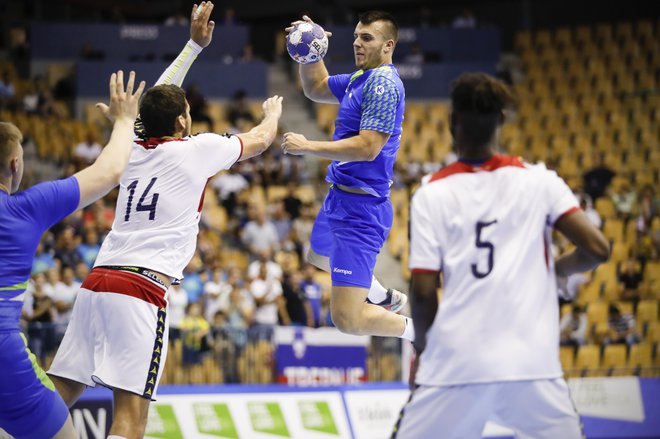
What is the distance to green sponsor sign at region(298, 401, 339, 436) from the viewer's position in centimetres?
1068

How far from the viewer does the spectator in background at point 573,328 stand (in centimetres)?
1552

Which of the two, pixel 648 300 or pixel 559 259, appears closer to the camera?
pixel 559 259

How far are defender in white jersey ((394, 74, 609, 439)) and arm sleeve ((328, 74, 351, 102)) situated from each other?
331 centimetres

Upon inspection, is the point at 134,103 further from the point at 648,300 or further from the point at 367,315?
the point at 648,300

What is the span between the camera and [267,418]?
1053 cm

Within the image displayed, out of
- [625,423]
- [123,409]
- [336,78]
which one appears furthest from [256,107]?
[123,409]

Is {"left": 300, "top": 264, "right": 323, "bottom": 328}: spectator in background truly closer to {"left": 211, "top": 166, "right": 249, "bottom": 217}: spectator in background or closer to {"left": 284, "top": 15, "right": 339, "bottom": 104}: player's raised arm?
{"left": 211, "top": 166, "right": 249, "bottom": 217}: spectator in background

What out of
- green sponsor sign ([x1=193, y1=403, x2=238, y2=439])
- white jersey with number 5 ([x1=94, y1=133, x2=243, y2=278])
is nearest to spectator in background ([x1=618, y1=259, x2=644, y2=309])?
green sponsor sign ([x1=193, y1=403, x2=238, y2=439])

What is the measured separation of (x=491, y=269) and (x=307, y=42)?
3.64 meters

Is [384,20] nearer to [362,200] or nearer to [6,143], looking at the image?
[362,200]

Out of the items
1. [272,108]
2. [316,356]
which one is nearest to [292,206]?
[316,356]

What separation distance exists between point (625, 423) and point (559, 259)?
9181mm

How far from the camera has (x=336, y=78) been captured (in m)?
7.72

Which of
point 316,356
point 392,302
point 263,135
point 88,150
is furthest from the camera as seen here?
point 88,150
